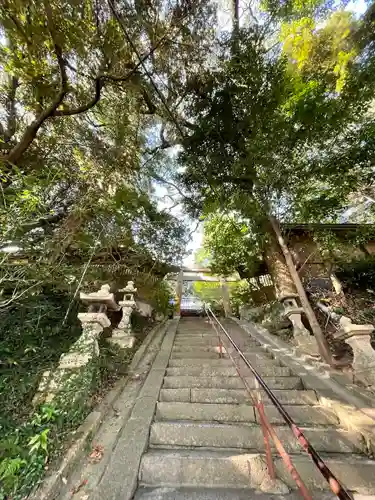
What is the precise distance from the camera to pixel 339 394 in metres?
2.76

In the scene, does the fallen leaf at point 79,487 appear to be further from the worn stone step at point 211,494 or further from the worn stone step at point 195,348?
the worn stone step at point 195,348

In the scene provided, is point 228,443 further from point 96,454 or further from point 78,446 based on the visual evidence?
point 78,446

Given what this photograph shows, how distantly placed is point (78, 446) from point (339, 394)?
9.83ft

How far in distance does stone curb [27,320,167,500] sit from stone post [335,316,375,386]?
3.39 m

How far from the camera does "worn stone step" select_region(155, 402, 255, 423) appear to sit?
2484 mm

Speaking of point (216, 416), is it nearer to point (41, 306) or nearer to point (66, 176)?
point (41, 306)

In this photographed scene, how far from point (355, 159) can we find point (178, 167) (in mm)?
5149

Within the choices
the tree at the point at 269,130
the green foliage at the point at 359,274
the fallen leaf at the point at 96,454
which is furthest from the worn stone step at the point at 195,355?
the green foliage at the point at 359,274

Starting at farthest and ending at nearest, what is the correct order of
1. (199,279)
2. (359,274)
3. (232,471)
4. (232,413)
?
1. (199,279)
2. (359,274)
3. (232,413)
4. (232,471)

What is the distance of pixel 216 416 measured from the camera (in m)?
2.49

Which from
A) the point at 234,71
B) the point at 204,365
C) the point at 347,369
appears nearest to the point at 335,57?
the point at 234,71

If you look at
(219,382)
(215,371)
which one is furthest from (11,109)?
(219,382)

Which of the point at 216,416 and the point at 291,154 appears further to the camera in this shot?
the point at 291,154

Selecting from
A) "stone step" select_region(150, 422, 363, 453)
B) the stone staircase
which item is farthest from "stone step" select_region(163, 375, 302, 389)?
"stone step" select_region(150, 422, 363, 453)
